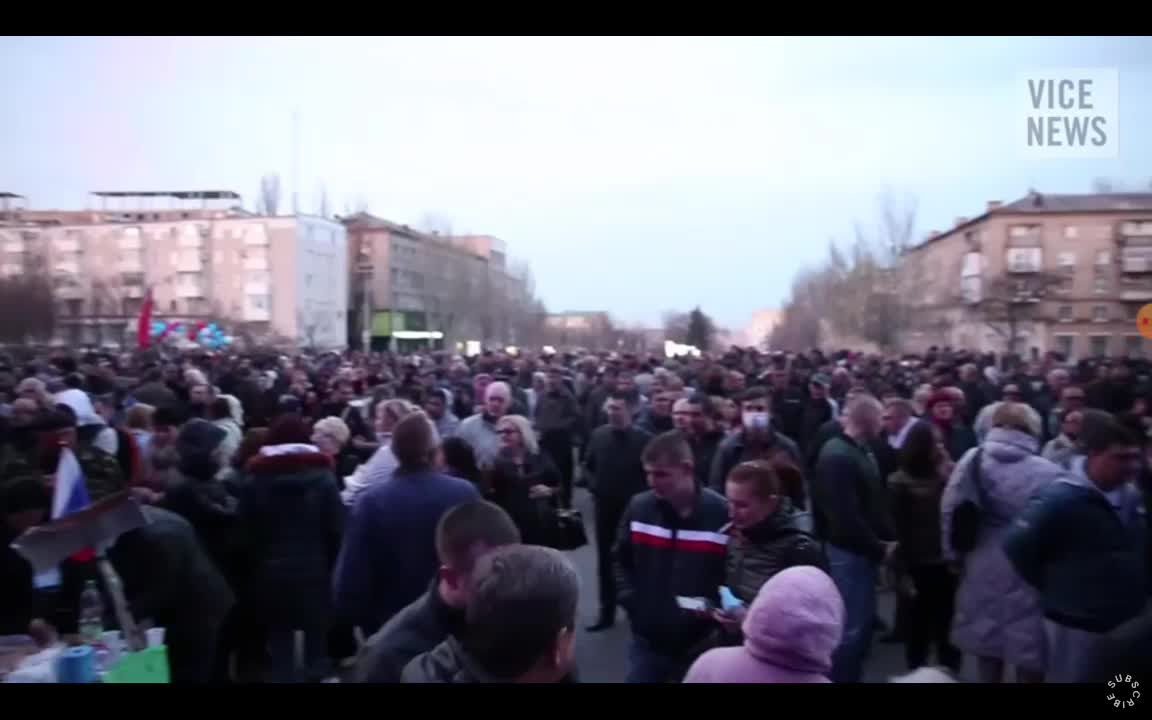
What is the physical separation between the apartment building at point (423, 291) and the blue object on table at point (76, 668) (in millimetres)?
63294

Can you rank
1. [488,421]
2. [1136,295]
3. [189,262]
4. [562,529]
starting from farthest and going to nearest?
[189,262]
[1136,295]
[488,421]
[562,529]

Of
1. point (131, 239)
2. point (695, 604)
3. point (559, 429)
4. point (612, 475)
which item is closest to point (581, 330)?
point (131, 239)

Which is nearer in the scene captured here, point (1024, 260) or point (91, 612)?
point (91, 612)

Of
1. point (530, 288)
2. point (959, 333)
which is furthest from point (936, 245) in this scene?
point (530, 288)

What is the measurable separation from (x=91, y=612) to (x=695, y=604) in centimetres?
248

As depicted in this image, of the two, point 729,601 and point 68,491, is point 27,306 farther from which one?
point 729,601

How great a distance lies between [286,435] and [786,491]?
9.13 ft

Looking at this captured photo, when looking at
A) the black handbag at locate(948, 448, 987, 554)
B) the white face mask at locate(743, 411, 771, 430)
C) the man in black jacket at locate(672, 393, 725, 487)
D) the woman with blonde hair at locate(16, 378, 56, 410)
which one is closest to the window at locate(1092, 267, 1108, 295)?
the man in black jacket at locate(672, 393, 725, 487)

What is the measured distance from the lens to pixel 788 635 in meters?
2.47

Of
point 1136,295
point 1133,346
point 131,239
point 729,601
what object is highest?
point 131,239

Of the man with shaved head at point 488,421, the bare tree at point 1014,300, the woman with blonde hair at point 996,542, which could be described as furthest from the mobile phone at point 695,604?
the bare tree at point 1014,300

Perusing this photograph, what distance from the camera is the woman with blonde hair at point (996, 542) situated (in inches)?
191

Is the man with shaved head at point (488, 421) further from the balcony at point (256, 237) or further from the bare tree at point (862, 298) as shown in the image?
the balcony at point (256, 237)
